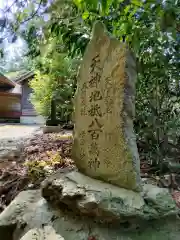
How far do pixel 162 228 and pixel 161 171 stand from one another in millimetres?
1372

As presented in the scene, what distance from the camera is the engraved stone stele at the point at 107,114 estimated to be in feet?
6.83

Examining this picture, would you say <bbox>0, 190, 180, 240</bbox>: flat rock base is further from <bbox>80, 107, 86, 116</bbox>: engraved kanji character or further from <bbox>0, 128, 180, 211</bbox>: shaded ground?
<bbox>80, 107, 86, 116</bbox>: engraved kanji character

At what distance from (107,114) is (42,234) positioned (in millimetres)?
1044

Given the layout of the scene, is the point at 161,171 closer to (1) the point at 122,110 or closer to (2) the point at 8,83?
(1) the point at 122,110

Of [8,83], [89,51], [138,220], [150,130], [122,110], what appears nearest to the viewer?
[138,220]

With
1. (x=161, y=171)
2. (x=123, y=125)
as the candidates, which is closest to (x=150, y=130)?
(x=161, y=171)

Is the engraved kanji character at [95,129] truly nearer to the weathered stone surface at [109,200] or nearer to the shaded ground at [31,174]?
the weathered stone surface at [109,200]

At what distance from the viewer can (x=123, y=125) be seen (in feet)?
6.86

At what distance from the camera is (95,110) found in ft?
7.78

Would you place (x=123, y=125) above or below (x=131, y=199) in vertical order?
above

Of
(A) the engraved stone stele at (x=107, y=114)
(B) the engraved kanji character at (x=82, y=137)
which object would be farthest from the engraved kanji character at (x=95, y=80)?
(B) the engraved kanji character at (x=82, y=137)

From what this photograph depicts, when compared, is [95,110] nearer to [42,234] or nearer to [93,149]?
[93,149]

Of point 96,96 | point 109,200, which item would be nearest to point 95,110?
point 96,96

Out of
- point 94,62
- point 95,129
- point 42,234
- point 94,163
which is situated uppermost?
point 94,62
